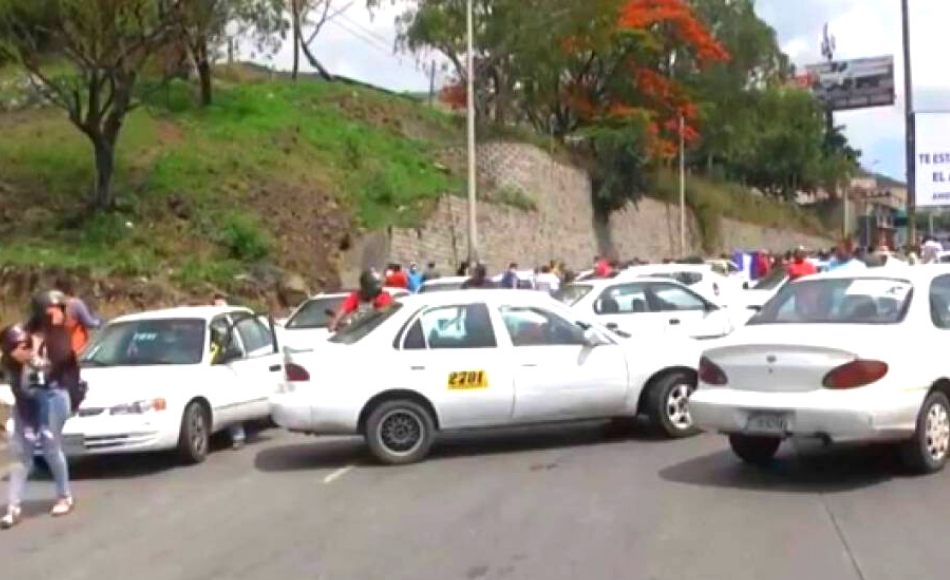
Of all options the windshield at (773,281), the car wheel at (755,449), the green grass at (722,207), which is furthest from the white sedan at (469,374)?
the green grass at (722,207)

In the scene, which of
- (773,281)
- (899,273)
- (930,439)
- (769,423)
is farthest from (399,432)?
(773,281)

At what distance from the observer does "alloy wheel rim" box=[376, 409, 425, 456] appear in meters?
13.2

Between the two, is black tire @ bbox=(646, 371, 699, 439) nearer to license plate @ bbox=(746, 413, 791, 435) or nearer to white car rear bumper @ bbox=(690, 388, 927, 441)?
white car rear bumper @ bbox=(690, 388, 927, 441)

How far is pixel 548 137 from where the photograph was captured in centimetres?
5609

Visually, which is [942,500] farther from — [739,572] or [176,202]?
[176,202]

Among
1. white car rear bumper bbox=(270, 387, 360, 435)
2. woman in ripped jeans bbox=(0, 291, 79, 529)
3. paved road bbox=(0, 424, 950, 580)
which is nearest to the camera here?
paved road bbox=(0, 424, 950, 580)

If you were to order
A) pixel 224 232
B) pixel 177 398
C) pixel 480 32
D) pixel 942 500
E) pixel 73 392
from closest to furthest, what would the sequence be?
pixel 942 500, pixel 73 392, pixel 177 398, pixel 224 232, pixel 480 32

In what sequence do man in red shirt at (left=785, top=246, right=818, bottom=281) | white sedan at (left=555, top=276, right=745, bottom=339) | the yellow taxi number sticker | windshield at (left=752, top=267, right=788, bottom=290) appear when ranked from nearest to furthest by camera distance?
the yellow taxi number sticker → white sedan at (left=555, top=276, right=745, bottom=339) → man in red shirt at (left=785, top=246, right=818, bottom=281) → windshield at (left=752, top=267, right=788, bottom=290)

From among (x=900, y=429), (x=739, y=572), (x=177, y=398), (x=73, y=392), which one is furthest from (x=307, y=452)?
(x=739, y=572)

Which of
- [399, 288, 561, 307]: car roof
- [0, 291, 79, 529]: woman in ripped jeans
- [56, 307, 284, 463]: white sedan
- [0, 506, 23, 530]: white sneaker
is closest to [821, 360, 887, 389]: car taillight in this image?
[399, 288, 561, 307]: car roof

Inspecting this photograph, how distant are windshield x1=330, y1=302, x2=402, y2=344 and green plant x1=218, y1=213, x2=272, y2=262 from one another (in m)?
22.3

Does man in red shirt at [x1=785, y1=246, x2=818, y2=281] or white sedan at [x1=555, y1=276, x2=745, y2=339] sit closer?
white sedan at [x1=555, y1=276, x2=745, y2=339]

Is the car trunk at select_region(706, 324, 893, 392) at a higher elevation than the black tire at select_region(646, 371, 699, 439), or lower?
higher

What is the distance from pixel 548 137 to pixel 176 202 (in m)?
21.7
